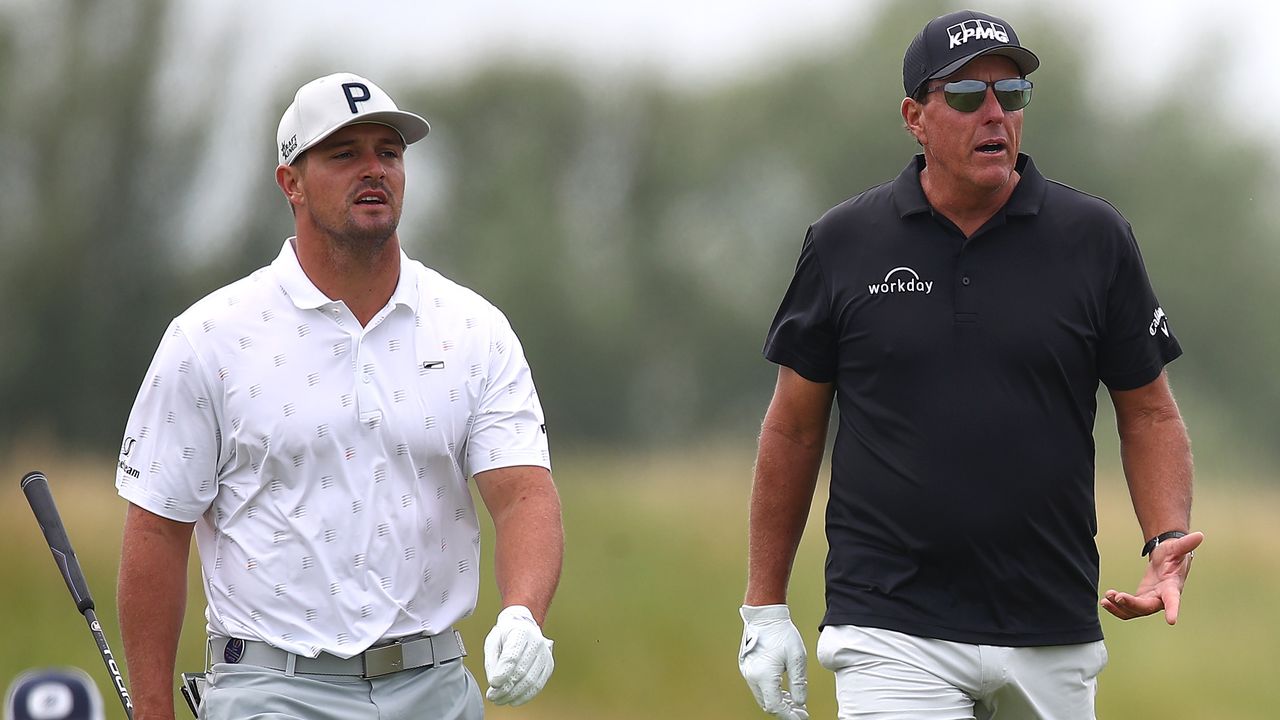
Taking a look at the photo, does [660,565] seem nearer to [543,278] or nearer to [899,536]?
[543,278]

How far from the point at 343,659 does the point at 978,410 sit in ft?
4.96

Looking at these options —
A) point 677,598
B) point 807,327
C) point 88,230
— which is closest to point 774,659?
point 807,327

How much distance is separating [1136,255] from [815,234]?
0.75m

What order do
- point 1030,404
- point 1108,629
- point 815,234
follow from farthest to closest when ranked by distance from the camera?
point 1108,629, point 815,234, point 1030,404

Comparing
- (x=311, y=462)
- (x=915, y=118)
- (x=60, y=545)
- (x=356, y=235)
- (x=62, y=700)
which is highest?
(x=915, y=118)

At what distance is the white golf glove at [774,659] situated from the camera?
4.37 metres

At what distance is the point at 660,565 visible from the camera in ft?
34.7

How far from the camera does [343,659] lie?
12.8ft

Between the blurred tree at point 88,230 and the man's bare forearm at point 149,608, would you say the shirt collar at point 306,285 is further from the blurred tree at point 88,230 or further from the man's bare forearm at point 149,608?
the blurred tree at point 88,230

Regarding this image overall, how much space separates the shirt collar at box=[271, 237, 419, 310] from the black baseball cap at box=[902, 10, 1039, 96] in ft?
4.21

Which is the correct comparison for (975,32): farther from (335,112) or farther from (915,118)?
(335,112)

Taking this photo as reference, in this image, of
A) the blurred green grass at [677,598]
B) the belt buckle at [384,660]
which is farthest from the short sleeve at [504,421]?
the blurred green grass at [677,598]

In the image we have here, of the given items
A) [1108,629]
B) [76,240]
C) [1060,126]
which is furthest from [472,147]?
[1108,629]

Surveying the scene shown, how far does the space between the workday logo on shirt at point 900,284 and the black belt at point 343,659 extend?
4.26 feet
